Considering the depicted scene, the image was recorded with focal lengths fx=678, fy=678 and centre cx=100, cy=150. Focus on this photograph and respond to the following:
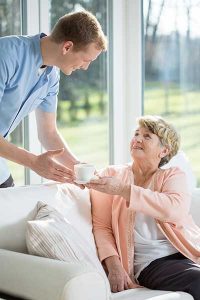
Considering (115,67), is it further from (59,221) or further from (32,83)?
(59,221)

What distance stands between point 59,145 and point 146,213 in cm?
68

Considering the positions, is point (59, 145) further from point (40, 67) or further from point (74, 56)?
point (74, 56)

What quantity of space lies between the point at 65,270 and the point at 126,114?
2638mm

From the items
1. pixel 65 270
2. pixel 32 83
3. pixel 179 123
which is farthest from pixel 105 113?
pixel 65 270

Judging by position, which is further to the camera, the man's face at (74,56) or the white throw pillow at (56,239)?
the man's face at (74,56)

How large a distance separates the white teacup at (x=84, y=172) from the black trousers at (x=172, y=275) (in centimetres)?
53

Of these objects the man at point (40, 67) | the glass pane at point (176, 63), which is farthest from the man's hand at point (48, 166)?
the glass pane at point (176, 63)

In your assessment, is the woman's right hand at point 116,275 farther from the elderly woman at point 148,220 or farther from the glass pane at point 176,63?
the glass pane at point 176,63

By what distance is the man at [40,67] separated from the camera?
288 centimetres

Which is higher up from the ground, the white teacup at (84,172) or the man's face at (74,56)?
the man's face at (74,56)

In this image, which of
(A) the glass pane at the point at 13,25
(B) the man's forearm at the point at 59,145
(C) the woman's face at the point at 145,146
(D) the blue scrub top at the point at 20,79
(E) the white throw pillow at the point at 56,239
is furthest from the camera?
(A) the glass pane at the point at 13,25

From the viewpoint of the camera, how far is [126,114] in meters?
5.01

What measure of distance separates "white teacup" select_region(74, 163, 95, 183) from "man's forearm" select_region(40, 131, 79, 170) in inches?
19.3

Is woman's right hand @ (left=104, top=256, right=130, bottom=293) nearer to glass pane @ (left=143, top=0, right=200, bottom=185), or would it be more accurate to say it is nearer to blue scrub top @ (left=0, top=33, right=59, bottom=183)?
blue scrub top @ (left=0, top=33, right=59, bottom=183)
